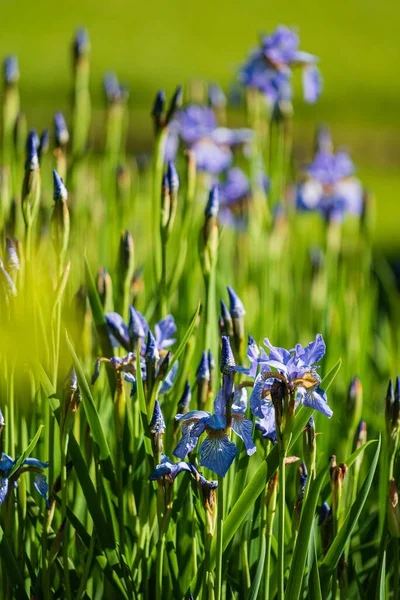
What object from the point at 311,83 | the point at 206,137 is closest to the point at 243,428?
the point at 311,83

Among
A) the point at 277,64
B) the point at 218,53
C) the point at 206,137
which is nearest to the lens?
the point at 277,64

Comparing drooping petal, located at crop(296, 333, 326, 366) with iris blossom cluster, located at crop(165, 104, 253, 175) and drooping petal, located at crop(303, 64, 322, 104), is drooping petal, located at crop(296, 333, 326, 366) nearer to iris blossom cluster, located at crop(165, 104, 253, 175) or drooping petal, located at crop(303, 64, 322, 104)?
drooping petal, located at crop(303, 64, 322, 104)

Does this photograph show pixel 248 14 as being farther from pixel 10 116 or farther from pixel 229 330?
pixel 229 330

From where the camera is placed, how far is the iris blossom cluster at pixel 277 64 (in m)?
1.61

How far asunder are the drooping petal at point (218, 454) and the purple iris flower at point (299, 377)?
0.13 feet

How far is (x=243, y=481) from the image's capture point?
79cm

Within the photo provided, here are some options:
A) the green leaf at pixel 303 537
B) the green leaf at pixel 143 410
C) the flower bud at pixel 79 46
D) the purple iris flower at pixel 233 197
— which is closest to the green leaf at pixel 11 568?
the green leaf at pixel 143 410

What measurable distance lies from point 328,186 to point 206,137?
39 centimetres

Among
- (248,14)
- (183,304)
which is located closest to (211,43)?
(248,14)

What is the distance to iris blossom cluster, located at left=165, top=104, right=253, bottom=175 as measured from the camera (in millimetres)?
2016

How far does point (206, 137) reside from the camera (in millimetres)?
2041

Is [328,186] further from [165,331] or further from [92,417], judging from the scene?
[92,417]

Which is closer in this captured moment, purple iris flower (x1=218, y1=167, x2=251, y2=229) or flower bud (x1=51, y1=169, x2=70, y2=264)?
flower bud (x1=51, y1=169, x2=70, y2=264)

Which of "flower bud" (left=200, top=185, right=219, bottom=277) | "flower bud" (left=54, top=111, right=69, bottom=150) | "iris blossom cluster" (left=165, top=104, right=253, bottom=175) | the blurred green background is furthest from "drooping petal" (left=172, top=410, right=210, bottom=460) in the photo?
the blurred green background
